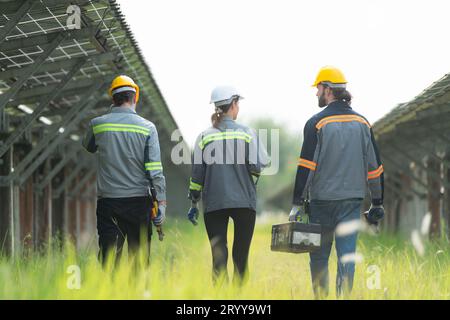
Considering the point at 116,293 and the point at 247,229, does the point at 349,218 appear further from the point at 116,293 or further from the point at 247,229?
the point at 116,293

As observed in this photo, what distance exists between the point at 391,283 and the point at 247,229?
135 centimetres

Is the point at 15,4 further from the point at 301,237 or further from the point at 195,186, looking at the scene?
the point at 301,237

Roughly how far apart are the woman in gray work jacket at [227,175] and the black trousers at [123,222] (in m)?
0.56

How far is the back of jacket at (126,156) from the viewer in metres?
6.63

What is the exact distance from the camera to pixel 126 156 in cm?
667

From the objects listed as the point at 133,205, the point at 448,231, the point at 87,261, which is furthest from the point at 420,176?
the point at 133,205

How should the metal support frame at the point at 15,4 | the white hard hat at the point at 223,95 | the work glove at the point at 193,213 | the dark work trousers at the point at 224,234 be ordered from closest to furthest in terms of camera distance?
1. the dark work trousers at the point at 224,234
2. the white hard hat at the point at 223,95
3. the work glove at the point at 193,213
4. the metal support frame at the point at 15,4

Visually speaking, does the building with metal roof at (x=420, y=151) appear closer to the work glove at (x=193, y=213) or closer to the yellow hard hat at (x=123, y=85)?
the work glove at (x=193, y=213)

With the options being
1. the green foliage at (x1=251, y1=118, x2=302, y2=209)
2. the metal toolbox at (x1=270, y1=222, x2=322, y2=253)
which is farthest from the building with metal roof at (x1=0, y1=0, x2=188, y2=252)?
the green foliage at (x1=251, y1=118, x2=302, y2=209)

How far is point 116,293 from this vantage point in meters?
5.58

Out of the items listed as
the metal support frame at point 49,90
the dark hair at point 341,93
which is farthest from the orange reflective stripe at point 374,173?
the metal support frame at point 49,90

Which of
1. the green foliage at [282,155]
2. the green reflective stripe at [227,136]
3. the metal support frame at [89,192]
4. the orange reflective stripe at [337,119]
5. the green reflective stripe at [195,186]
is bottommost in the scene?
the green reflective stripe at [195,186]

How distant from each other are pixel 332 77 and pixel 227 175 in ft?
3.91

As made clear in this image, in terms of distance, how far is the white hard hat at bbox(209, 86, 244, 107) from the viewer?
696 cm
